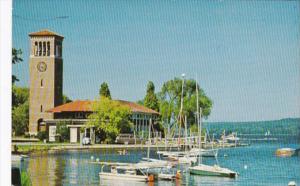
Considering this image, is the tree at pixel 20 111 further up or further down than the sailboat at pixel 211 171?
further up

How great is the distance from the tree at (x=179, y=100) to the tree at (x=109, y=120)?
1.21ft

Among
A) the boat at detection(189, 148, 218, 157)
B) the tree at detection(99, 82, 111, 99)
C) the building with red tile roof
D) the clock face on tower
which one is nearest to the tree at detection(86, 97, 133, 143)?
the building with red tile roof

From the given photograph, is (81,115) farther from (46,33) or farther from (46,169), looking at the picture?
(46,33)

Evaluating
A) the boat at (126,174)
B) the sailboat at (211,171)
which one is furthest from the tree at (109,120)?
the sailboat at (211,171)

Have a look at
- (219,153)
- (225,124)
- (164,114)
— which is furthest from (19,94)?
(219,153)

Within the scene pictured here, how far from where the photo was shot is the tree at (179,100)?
4781 millimetres

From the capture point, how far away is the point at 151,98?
508cm

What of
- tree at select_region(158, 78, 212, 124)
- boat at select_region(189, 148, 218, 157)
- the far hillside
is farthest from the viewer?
boat at select_region(189, 148, 218, 157)

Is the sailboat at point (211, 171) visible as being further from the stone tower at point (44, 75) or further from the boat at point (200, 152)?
the stone tower at point (44, 75)

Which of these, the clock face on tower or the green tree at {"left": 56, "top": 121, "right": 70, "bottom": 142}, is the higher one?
the clock face on tower

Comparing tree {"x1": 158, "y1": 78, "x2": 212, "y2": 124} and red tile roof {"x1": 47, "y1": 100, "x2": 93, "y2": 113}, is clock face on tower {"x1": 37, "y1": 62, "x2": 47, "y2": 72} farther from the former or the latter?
tree {"x1": 158, "y1": 78, "x2": 212, "y2": 124}

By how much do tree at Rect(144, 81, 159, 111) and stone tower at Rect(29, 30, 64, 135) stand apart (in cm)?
73

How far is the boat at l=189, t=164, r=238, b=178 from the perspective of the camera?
6766 mm

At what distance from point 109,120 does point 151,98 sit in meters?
1.16
